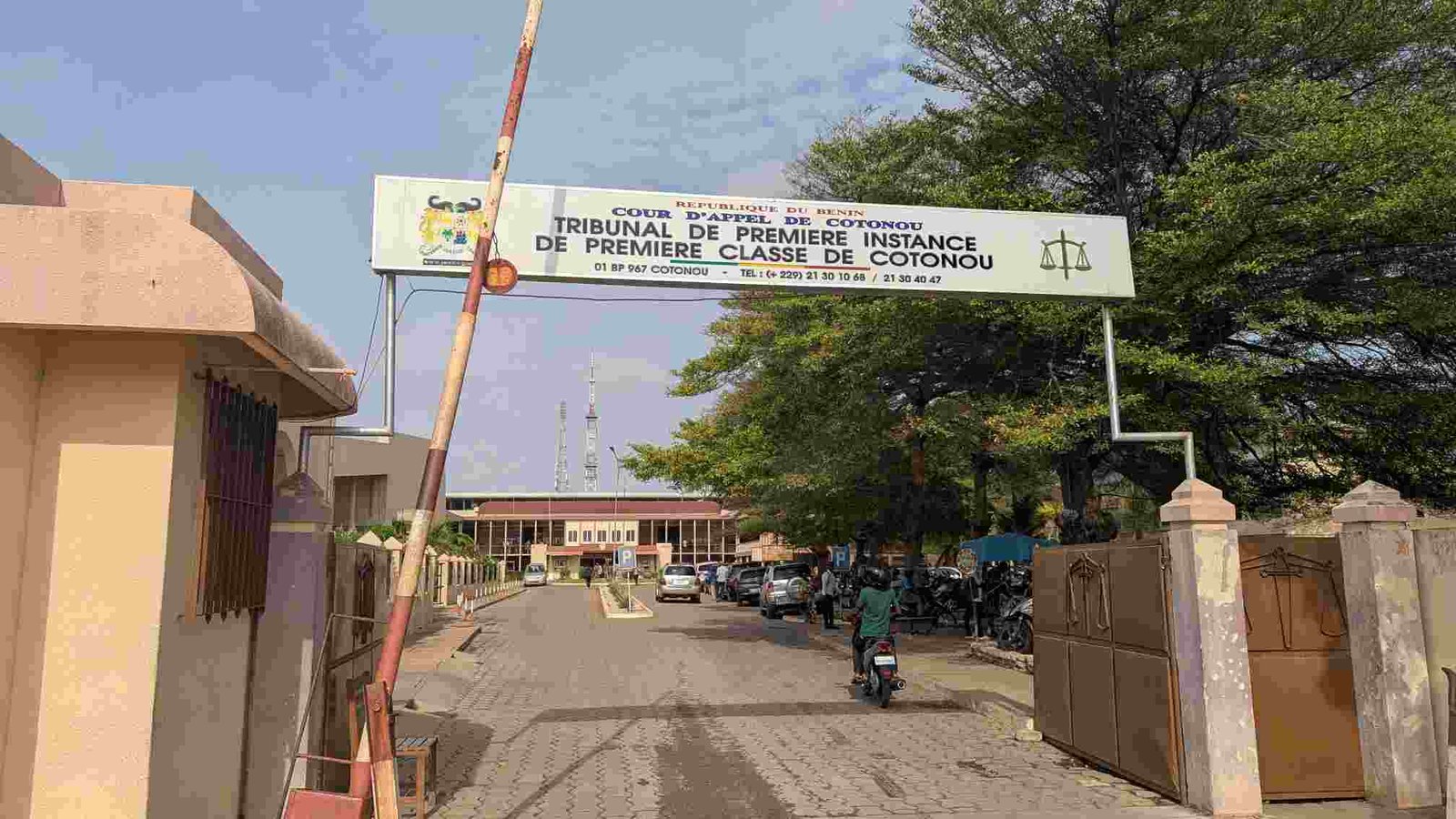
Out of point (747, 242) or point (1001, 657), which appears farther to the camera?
point (1001, 657)

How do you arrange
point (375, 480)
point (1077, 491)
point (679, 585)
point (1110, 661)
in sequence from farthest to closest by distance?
1. point (375, 480)
2. point (679, 585)
3. point (1077, 491)
4. point (1110, 661)

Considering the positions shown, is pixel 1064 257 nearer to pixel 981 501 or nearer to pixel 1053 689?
pixel 1053 689

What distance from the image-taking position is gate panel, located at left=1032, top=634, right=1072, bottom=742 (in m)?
9.45

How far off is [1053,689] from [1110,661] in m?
1.33

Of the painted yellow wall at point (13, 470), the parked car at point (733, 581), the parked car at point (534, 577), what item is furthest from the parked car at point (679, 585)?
the painted yellow wall at point (13, 470)

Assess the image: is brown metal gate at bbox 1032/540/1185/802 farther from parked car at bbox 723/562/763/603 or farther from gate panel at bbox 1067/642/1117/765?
parked car at bbox 723/562/763/603

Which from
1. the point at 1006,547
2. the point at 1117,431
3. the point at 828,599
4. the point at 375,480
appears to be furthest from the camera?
the point at 375,480

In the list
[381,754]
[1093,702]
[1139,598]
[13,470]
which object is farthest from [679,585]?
[13,470]

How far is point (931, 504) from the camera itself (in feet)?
102

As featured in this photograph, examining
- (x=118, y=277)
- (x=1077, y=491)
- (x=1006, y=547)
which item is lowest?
(x=1006, y=547)

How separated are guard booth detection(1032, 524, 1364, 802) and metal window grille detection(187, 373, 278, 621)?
6.76 m

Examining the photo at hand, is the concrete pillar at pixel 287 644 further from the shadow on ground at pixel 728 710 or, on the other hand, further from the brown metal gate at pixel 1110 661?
the brown metal gate at pixel 1110 661

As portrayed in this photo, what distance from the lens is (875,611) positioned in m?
12.8

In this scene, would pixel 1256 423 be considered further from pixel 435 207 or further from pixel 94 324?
pixel 94 324
